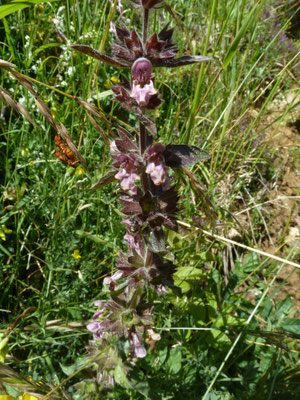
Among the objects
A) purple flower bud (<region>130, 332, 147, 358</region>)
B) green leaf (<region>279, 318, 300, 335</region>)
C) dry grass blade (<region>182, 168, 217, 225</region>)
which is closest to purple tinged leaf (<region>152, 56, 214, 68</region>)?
dry grass blade (<region>182, 168, 217, 225</region>)

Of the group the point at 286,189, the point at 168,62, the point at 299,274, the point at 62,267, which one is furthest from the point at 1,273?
the point at 286,189

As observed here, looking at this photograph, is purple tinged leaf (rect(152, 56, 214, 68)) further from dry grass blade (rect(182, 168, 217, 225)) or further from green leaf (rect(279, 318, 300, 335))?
green leaf (rect(279, 318, 300, 335))

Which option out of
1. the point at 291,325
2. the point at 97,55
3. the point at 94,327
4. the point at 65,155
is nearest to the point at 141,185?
the point at 97,55

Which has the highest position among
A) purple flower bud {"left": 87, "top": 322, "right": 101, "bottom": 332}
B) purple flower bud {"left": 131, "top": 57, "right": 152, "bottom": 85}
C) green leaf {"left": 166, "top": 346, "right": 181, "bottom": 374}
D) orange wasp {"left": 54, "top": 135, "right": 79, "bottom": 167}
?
purple flower bud {"left": 131, "top": 57, "right": 152, "bottom": 85}

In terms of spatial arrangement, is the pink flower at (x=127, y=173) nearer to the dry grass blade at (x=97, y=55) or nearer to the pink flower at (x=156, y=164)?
the pink flower at (x=156, y=164)

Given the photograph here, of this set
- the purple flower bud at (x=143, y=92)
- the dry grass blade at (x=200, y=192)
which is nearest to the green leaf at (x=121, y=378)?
the dry grass blade at (x=200, y=192)

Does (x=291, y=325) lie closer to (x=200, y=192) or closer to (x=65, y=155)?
(x=200, y=192)
